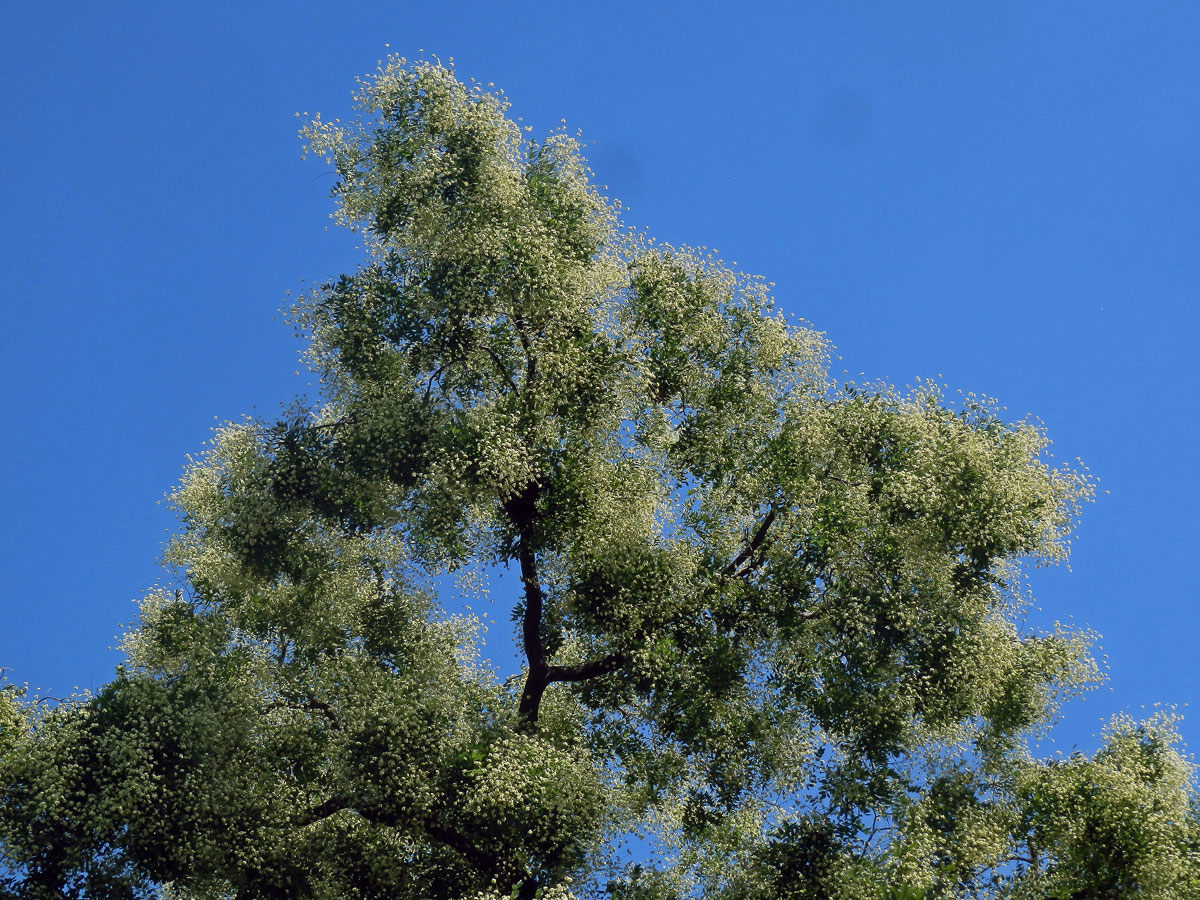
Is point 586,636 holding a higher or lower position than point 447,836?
higher

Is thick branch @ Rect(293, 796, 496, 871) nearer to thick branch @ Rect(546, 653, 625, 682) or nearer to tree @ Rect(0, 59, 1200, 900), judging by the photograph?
tree @ Rect(0, 59, 1200, 900)

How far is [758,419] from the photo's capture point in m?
27.2

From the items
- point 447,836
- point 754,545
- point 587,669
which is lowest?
point 447,836

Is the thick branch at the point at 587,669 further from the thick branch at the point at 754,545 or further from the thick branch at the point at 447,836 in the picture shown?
the thick branch at the point at 447,836

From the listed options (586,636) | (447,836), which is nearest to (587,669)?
(586,636)

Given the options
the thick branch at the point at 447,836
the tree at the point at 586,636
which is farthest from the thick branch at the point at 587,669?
the thick branch at the point at 447,836

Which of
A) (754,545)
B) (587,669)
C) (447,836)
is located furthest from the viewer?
(754,545)

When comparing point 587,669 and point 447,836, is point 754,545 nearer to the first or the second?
point 587,669

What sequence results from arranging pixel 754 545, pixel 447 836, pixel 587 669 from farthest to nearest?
1. pixel 754 545
2. pixel 587 669
3. pixel 447 836

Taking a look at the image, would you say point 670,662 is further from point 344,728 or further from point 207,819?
point 207,819

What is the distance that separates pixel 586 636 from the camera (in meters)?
27.1

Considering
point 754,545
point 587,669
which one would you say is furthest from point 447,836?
point 754,545

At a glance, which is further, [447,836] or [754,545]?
[754,545]

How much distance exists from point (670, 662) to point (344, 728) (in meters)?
7.86
